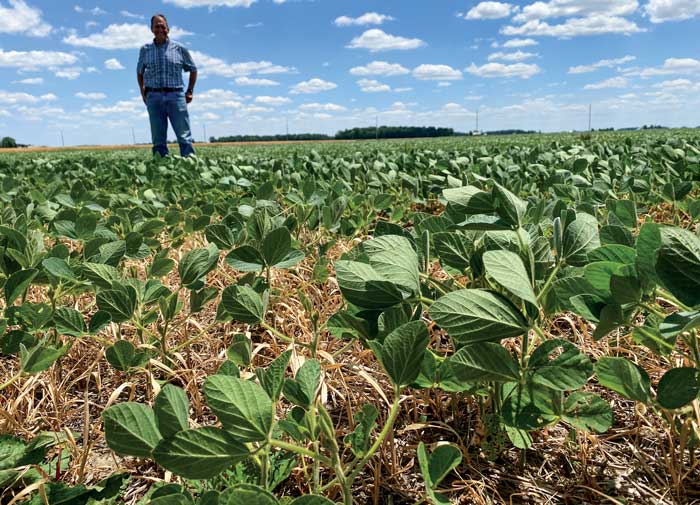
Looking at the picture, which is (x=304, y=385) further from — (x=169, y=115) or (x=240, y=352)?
(x=169, y=115)

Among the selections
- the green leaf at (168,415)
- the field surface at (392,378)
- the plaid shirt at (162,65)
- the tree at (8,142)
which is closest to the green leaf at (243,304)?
the field surface at (392,378)

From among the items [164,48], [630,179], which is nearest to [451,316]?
[630,179]

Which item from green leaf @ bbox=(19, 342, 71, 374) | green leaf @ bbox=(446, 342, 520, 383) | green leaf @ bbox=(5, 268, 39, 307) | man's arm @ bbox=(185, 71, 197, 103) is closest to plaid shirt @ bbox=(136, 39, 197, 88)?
man's arm @ bbox=(185, 71, 197, 103)

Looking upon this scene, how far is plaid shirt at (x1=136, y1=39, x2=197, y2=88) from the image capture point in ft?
25.5

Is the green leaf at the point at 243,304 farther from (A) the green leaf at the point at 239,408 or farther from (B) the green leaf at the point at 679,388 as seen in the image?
(B) the green leaf at the point at 679,388

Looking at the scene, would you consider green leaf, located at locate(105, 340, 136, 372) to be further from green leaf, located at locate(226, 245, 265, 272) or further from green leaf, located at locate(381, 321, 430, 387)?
green leaf, located at locate(381, 321, 430, 387)

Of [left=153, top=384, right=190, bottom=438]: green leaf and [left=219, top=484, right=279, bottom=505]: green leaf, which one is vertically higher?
[left=153, top=384, right=190, bottom=438]: green leaf

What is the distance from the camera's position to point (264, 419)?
601 millimetres

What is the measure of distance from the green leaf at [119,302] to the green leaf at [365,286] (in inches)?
20.2

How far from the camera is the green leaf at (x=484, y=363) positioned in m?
0.66

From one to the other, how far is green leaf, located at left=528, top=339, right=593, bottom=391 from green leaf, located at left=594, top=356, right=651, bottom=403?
26mm

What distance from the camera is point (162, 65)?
777cm

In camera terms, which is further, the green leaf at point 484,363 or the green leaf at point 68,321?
the green leaf at point 68,321

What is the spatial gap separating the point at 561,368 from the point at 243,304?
1.85ft
